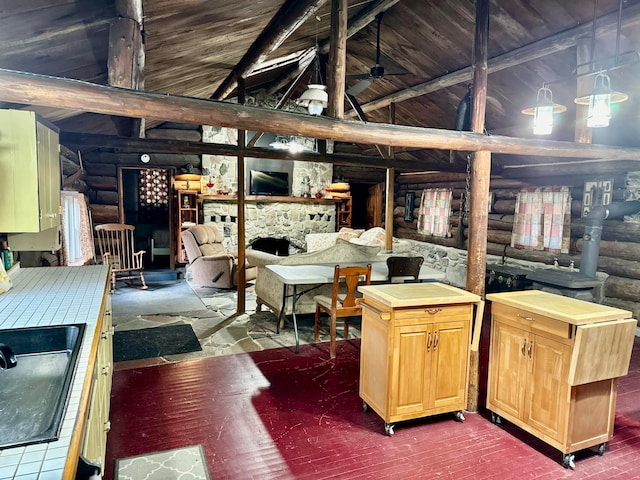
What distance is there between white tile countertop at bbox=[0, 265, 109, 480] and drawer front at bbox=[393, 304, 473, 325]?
1827mm

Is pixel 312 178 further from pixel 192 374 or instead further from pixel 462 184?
pixel 192 374

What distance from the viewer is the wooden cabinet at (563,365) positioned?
2.43 meters

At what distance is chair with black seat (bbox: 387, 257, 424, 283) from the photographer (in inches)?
179

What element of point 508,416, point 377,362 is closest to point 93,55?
point 377,362

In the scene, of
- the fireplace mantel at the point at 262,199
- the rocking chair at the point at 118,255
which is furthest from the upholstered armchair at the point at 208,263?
the fireplace mantel at the point at 262,199

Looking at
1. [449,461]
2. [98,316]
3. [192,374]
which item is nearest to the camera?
[98,316]

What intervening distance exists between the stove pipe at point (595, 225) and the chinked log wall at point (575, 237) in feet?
1.13

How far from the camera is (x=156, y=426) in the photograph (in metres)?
2.91

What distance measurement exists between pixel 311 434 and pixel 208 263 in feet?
16.0

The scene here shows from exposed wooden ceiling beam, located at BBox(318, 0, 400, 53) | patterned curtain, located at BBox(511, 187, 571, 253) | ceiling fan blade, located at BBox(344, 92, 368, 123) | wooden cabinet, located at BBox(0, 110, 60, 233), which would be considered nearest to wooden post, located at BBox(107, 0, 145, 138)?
wooden cabinet, located at BBox(0, 110, 60, 233)

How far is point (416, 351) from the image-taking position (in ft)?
9.28

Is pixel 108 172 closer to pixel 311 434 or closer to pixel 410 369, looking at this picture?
pixel 311 434

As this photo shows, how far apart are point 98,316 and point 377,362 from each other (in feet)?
6.03

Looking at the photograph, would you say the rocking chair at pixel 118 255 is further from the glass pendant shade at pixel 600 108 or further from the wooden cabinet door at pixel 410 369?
the glass pendant shade at pixel 600 108
